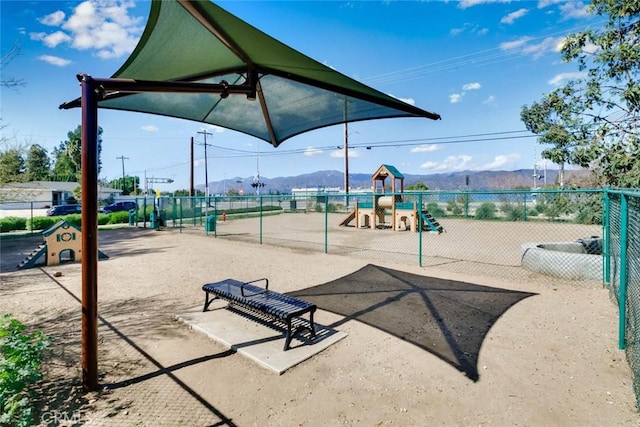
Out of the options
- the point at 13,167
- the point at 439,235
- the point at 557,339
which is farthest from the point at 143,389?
the point at 439,235

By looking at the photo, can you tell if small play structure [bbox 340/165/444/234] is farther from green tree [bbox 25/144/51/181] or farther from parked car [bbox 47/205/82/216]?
parked car [bbox 47/205/82/216]

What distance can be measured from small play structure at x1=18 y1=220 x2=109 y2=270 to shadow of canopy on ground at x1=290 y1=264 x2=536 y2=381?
7.18 meters

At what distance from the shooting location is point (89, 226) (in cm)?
279

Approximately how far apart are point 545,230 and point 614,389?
49.7 ft

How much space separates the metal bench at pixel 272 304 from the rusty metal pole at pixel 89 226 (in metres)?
1.64

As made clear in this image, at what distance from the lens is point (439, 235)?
14.6 meters

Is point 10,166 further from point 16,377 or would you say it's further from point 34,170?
point 16,377

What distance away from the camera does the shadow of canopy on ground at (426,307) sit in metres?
3.85

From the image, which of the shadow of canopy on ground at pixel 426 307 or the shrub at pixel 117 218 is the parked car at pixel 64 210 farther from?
the shadow of canopy on ground at pixel 426 307

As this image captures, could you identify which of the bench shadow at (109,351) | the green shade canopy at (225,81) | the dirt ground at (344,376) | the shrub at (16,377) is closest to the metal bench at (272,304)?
the dirt ground at (344,376)

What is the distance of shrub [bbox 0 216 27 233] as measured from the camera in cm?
Result: 1714

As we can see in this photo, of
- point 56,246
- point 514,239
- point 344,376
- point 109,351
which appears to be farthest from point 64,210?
point 344,376

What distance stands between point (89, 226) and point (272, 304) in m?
2.06

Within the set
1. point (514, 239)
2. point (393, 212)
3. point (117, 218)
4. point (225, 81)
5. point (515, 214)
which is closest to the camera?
point (225, 81)
